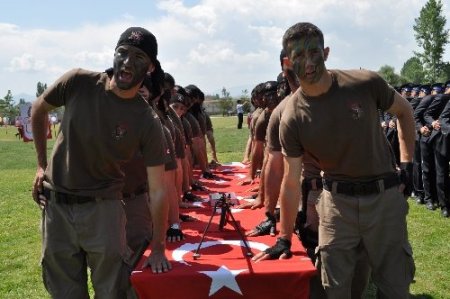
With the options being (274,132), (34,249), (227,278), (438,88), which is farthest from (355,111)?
(438,88)

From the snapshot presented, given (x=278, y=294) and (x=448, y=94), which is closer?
(x=278, y=294)

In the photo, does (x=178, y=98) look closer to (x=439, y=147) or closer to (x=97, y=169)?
(x=97, y=169)

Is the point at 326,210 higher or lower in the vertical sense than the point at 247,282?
higher

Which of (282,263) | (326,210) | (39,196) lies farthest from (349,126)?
(39,196)

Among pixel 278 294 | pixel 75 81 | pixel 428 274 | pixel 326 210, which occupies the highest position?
pixel 75 81

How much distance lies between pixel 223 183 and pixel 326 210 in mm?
5384

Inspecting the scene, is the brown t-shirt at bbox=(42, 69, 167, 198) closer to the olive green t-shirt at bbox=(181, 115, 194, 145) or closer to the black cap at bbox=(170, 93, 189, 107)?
the black cap at bbox=(170, 93, 189, 107)

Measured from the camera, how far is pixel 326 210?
10.5 ft

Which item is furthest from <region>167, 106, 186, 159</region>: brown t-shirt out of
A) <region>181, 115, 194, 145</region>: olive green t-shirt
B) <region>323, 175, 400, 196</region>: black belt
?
<region>323, 175, 400, 196</region>: black belt

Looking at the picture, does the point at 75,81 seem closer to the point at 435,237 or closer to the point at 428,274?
the point at 428,274

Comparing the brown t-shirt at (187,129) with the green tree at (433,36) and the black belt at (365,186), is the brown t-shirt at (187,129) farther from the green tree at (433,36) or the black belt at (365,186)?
the green tree at (433,36)

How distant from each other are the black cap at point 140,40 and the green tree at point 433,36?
4983cm

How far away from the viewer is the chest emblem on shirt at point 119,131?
2.99m

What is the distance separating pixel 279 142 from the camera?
4.60 meters
